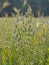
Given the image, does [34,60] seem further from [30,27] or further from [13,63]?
[30,27]

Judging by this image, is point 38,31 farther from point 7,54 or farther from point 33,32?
point 7,54

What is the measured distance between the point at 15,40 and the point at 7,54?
0.23 metres

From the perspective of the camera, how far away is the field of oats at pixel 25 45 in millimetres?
3068

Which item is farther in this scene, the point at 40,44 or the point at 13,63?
the point at 40,44

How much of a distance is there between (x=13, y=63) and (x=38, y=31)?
623mm

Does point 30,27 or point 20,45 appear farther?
point 30,27

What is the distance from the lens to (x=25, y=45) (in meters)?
3.24

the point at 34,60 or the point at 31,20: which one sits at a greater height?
the point at 31,20

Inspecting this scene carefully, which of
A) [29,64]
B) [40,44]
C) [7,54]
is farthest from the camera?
[40,44]

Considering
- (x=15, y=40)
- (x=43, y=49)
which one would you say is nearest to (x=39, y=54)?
(x=43, y=49)

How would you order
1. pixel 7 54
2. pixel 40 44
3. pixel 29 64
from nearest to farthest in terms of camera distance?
pixel 29 64, pixel 7 54, pixel 40 44

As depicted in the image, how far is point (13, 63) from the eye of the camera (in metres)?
3.10

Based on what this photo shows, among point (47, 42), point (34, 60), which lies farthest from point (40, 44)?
point (34, 60)

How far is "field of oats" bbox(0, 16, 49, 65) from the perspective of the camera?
10.1ft
